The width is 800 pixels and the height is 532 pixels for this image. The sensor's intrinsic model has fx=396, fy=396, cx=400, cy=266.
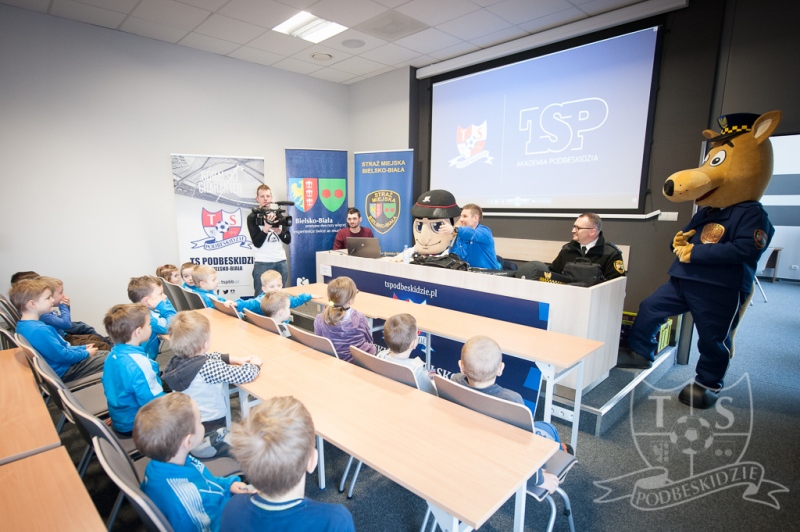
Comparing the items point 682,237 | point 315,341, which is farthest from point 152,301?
point 682,237

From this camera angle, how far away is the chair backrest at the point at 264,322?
106 inches

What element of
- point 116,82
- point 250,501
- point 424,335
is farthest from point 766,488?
point 116,82

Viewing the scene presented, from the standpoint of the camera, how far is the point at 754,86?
10.6 feet

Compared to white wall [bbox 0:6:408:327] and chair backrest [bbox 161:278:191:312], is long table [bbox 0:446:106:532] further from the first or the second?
white wall [bbox 0:6:408:327]

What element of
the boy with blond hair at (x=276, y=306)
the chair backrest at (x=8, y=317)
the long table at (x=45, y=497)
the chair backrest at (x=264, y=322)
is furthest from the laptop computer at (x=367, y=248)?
the long table at (x=45, y=497)

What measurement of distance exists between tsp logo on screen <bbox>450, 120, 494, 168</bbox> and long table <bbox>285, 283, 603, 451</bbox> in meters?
2.70

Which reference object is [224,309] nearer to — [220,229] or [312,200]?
[220,229]

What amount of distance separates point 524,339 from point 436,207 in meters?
1.36

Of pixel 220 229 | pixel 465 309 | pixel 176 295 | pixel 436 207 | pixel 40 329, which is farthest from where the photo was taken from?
pixel 220 229

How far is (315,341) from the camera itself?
2.37m

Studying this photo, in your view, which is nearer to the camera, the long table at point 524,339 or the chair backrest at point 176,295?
the long table at point 524,339

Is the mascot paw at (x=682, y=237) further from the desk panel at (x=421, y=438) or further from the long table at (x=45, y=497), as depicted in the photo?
the long table at (x=45, y=497)

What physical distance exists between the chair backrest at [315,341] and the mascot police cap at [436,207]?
1.44 meters

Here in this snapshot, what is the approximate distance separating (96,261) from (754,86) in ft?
21.8
